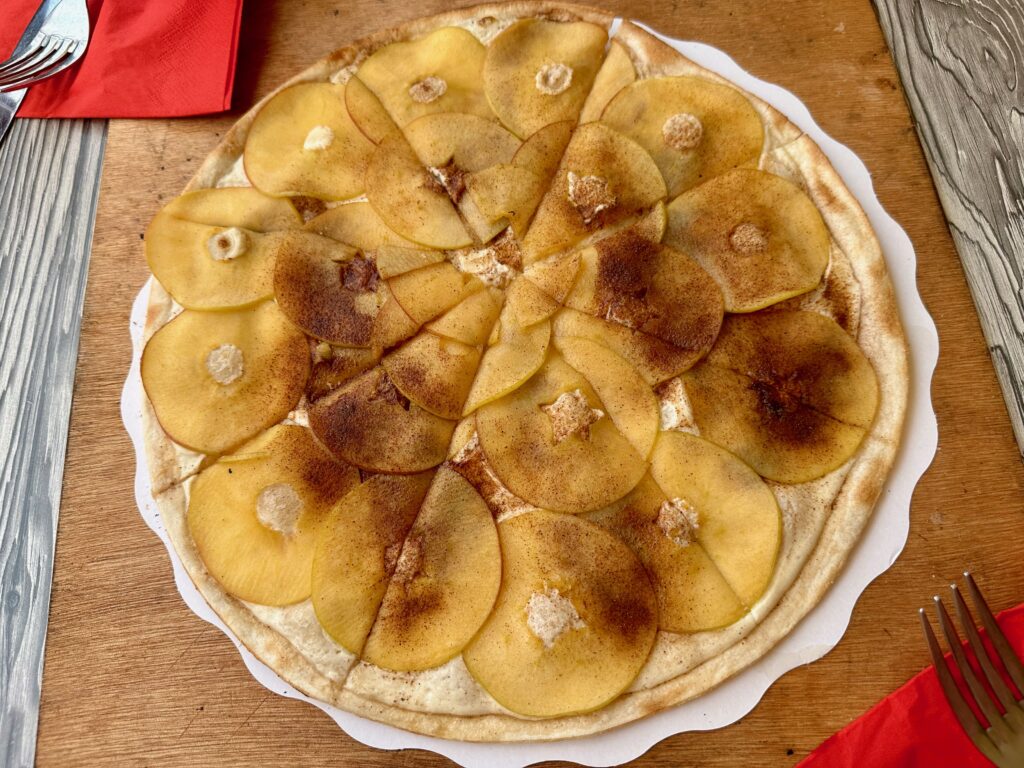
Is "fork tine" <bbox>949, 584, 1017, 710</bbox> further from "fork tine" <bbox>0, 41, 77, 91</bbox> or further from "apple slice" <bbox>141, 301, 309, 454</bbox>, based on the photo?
"fork tine" <bbox>0, 41, 77, 91</bbox>

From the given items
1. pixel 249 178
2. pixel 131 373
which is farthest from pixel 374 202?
pixel 131 373

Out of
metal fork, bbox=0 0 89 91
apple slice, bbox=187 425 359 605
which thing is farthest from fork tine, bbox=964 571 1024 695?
metal fork, bbox=0 0 89 91

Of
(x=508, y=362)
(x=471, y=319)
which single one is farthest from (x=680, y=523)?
(x=471, y=319)

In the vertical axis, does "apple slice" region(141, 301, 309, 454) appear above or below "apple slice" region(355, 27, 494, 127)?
below

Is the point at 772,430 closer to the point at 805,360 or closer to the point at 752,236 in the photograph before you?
the point at 805,360

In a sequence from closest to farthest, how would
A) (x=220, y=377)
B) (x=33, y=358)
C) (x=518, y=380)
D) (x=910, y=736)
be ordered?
1. (x=910, y=736)
2. (x=518, y=380)
3. (x=220, y=377)
4. (x=33, y=358)
